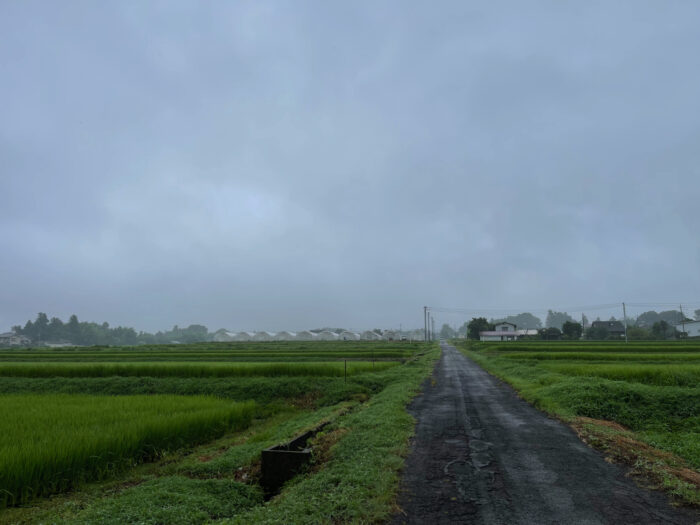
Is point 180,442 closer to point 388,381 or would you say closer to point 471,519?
point 471,519

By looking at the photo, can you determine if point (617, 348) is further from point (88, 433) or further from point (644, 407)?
point (88, 433)

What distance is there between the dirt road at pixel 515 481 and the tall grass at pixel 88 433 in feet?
23.8

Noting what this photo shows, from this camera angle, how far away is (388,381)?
24828mm

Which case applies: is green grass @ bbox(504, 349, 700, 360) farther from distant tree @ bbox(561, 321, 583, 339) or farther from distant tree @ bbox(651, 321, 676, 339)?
distant tree @ bbox(651, 321, 676, 339)

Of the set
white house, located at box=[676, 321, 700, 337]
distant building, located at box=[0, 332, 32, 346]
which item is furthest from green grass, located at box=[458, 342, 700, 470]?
distant building, located at box=[0, 332, 32, 346]

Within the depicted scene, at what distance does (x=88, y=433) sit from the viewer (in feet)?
35.4

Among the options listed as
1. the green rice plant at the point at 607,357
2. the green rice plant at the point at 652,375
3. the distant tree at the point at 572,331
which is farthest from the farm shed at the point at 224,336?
the green rice plant at the point at 652,375

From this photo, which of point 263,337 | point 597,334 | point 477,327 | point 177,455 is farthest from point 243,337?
point 177,455

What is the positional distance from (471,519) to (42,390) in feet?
90.6

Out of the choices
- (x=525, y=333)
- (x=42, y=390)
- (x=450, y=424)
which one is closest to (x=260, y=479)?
(x=450, y=424)

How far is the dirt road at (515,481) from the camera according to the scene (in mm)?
6066

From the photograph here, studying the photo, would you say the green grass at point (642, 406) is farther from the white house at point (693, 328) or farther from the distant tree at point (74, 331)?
the distant tree at point (74, 331)

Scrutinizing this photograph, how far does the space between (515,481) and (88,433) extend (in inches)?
409

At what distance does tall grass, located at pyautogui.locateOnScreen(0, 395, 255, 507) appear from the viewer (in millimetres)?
8672
